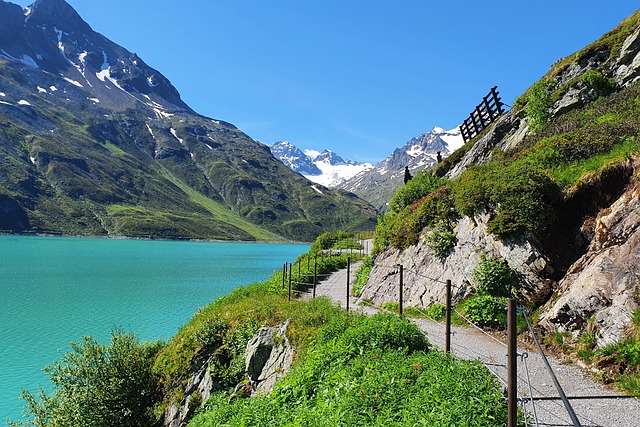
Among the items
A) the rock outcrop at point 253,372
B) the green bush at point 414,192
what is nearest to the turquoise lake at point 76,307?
the rock outcrop at point 253,372

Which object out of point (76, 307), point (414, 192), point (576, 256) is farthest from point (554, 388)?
point (76, 307)

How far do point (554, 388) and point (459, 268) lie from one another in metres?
8.97

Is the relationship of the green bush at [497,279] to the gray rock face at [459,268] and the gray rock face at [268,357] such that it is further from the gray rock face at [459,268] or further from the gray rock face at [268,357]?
the gray rock face at [268,357]

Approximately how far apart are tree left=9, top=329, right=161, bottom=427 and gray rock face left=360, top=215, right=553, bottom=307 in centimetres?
1290

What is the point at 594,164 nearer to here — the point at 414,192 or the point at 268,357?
the point at 268,357

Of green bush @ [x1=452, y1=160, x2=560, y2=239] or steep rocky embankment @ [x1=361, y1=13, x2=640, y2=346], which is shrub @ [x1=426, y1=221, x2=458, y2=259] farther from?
green bush @ [x1=452, y1=160, x2=560, y2=239]

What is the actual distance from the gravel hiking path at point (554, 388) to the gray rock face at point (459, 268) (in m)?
2.58

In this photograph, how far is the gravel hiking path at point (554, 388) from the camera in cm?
779

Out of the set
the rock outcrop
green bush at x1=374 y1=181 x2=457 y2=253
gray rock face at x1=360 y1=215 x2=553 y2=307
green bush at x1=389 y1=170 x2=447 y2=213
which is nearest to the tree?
the rock outcrop

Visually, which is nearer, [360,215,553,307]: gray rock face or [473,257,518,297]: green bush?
[360,215,553,307]: gray rock face

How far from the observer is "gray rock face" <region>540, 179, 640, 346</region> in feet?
36.1

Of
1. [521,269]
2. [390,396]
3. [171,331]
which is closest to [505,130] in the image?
[521,269]

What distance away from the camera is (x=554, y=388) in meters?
9.38

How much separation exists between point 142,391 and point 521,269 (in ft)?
58.5
